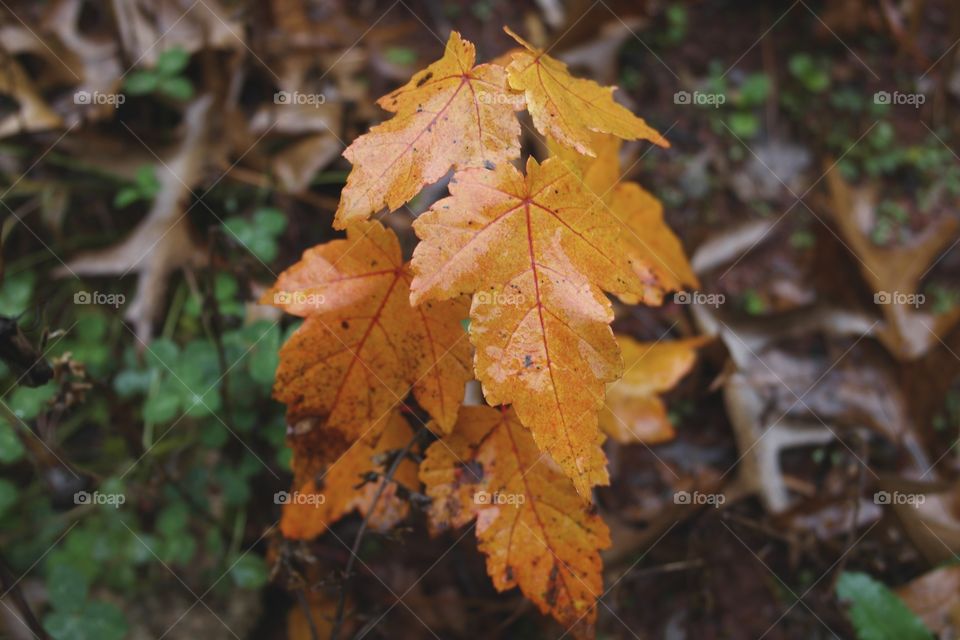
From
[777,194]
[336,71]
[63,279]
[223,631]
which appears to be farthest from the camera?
[777,194]

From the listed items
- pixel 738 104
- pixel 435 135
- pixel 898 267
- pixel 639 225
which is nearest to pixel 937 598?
pixel 898 267

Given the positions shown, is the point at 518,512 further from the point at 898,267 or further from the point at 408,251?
the point at 898,267

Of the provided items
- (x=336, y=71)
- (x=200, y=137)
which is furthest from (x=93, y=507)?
(x=336, y=71)

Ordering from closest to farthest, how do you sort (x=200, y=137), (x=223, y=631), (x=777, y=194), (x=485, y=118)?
(x=485, y=118)
(x=223, y=631)
(x=200, y=137)
(x=777, y=194)

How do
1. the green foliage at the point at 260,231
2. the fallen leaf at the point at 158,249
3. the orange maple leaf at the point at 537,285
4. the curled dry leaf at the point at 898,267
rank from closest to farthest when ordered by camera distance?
1. the orange maple leaf at the point at 537,285
2. the green foliage at the point at 260,231
3. the fallen leaf at the point at 158,249
4. the curled dry leaf at the point at 898,267

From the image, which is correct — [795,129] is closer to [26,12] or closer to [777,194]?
[777,194]

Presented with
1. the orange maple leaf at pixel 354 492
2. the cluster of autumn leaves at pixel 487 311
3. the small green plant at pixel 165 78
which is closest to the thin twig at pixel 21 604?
the orange maple leaf at pixel 354 492

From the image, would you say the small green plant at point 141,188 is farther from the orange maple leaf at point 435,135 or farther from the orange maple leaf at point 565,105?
the orange maple leaf at point 565,105

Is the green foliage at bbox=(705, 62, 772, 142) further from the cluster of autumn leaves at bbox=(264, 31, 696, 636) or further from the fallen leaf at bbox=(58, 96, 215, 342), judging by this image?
the fallen leaf at bbox=(58, 96, 215, 342)
